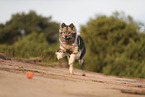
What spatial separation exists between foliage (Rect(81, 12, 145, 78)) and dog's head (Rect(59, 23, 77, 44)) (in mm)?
8047

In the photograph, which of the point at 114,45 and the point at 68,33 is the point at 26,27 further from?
the point at 68,33

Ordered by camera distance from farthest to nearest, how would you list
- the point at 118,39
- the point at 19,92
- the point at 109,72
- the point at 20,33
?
the point at 20,33 < the point at 118,39 < the point at 109,72 < the point at 19,92

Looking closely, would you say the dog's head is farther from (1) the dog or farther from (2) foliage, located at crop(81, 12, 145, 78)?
Result: (2) foliage, located at crop(81, 12, 145, 78)

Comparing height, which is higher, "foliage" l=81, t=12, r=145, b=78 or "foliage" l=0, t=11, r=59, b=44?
→ "foliage" l=0, t=11, r=59, b=44

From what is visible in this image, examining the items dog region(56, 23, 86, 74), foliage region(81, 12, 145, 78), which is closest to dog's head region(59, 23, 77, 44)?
dog region(56, 23, 86, 74)

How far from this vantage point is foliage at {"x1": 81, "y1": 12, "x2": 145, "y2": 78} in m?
15.0

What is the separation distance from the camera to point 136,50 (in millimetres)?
16062

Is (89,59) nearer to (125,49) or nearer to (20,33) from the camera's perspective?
(125,49)

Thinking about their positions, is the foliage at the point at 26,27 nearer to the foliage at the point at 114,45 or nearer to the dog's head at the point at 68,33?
the foliage at the point at 114,45

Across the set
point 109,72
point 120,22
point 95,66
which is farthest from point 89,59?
Result: point 120,22

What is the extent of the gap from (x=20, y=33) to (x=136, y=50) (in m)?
27.7

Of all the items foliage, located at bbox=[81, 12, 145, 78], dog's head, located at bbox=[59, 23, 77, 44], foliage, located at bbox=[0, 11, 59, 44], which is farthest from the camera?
foliage, located at bbox=[0, 11, 59, 44]

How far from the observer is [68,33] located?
23.9 ft

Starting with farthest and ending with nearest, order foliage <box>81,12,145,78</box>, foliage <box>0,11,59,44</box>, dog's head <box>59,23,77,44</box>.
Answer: foliage <box>0,11,59,44</box>, foliage <box>81,12,145,78</box>, dog's head <box>59,23,77,44</box>
